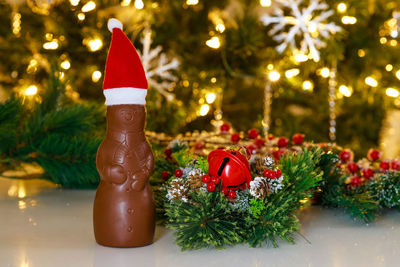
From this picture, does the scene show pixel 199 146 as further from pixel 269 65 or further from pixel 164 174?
pixel 269 65

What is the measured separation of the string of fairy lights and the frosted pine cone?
544mm

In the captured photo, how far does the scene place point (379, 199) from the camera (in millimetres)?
890

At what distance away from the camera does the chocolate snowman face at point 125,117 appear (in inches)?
26.4

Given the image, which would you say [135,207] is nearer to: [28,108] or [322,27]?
[28,108]

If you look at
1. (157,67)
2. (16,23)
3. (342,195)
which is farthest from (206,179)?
(16,23)

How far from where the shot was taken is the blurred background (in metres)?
1.29

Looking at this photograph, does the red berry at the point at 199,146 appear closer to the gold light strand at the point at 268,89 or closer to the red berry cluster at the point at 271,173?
the gold light strand at the point at 268,89

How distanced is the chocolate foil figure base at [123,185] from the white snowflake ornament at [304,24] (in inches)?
28.3

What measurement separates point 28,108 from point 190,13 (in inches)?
22.6

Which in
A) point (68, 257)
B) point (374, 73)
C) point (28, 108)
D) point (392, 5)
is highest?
point (392, 5)

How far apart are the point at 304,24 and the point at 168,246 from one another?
805 millimetres

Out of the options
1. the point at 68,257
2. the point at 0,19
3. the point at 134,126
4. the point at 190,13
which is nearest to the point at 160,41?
the point at 190,13

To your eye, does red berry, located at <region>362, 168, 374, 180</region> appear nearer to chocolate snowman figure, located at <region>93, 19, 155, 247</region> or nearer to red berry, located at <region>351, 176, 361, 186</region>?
red berry, located at <region>351, 176, 361, 186</region>

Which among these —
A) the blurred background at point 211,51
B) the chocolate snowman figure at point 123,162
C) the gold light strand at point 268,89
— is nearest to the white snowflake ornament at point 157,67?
the blurred background at point 211,51
